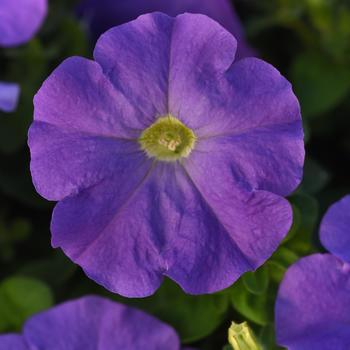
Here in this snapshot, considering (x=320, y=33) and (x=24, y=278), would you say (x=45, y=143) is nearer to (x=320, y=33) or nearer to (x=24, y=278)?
(x=24, y=278)

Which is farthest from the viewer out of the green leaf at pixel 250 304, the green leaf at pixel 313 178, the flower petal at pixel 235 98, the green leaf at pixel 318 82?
the green leaf at pixel 318 82

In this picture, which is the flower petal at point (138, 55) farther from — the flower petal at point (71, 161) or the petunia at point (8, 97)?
the petunia at point (8, 97)

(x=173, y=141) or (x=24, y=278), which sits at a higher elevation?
(x=173, y=141)

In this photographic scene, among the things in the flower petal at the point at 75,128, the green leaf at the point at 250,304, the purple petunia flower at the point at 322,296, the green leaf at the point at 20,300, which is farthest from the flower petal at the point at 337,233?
the green leaf at the point at 20,300

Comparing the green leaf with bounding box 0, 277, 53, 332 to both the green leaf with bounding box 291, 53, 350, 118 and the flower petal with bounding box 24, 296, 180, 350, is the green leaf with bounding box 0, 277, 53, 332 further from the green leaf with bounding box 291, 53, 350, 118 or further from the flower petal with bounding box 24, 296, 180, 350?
the green leaf with bounding box 291, 53, 350, 118

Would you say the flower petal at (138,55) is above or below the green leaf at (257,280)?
above

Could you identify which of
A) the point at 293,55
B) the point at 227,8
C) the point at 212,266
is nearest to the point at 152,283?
the point at 212,266
